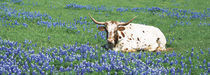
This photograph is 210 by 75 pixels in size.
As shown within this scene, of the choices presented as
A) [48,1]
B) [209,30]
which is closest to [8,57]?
[209,30]

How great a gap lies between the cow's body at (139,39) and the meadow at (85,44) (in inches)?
18.5

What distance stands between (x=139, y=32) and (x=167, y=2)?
59.8 feet

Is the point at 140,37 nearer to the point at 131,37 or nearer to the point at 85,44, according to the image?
the point at 131,37

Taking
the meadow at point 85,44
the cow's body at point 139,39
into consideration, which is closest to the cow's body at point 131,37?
the cow's body at point 139,39

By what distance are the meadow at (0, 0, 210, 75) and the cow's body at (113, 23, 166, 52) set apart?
47cm

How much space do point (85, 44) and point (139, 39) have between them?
2257 mm

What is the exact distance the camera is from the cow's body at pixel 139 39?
11.1 meters

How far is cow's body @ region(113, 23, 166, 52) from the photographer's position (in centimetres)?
1106

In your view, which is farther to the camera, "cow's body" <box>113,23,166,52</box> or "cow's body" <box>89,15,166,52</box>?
"cow's body" <box>113,23,166,52</box>

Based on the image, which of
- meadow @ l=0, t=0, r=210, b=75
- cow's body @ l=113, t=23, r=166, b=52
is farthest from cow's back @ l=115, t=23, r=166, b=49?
meadow @ l=0, t=0, r=210, b=75

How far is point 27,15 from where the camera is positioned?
16203 mm

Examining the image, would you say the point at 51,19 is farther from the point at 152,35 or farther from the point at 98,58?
the point at 98,58

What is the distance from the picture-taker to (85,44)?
39.0 feet

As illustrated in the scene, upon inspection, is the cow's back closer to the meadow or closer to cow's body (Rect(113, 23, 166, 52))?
cow's body (Rect(113, 23, 166, 52))
